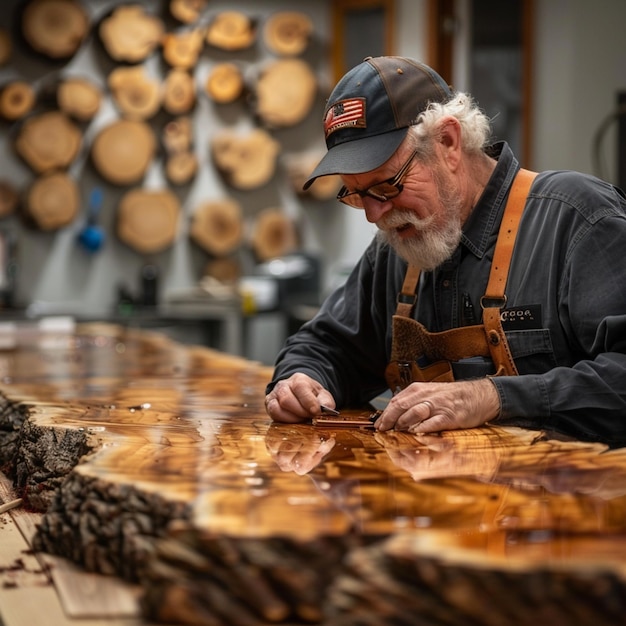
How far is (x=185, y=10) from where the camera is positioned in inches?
A: 302

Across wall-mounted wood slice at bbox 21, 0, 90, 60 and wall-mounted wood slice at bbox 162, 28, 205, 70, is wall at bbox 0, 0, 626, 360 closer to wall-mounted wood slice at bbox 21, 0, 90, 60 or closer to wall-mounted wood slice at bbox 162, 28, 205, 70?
wall-mounted wood slice at bbox 21, 0, 90, 60

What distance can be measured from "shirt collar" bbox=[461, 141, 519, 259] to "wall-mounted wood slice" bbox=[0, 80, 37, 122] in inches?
216

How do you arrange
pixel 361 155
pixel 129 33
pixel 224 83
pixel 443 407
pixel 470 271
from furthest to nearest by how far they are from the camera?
pixel 224 83 → pixel 129 33 → pixel 470 271 → pixel 361 155 → pixel 443 407

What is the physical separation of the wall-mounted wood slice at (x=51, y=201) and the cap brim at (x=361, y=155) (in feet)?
17.5

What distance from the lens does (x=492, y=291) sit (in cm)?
247

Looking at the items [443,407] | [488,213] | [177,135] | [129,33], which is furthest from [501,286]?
[129,33]

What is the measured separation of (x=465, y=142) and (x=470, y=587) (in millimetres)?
1522

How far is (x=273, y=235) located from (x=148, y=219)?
1.02 m

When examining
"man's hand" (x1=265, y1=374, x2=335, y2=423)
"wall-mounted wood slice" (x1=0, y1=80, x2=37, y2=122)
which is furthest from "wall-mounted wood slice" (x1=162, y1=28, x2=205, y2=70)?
"man's hand" (x1=265, y1=374, x2=335, y2=423)

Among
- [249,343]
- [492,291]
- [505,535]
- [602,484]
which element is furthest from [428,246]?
[249,343]

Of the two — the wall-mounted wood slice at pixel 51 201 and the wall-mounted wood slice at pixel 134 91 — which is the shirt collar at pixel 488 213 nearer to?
the wall-mounted wood slice at pixel 51 201

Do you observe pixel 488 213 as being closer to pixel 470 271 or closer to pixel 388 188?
pixel 470 271

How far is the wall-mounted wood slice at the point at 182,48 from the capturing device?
7664mm

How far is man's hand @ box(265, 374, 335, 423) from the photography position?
7.98ft
